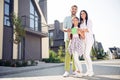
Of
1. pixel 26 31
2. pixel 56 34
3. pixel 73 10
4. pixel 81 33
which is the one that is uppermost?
pixel 56 34

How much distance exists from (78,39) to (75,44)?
0.17m

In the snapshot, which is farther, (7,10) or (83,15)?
(7,10)

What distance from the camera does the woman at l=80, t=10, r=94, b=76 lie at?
19.9ft

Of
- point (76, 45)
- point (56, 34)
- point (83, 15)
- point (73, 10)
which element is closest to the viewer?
point (76, 45)

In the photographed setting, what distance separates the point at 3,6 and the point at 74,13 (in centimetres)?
1453

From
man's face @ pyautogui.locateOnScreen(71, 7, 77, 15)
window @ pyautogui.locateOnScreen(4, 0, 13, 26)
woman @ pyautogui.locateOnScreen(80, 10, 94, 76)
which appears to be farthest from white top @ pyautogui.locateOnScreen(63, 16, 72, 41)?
window @ pyautogui.locateOnScreen(4, 0, 13, 26)

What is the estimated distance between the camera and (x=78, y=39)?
20.0 feet

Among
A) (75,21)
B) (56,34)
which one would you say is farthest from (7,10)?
(56,34)

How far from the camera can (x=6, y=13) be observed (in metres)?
20.3

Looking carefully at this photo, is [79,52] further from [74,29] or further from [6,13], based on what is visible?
[6,13]

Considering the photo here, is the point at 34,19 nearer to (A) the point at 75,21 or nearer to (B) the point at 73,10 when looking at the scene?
(B) the point at 73,10

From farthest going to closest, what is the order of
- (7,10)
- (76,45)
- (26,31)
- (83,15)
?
(26,31) → (7,10) → (83,15) → (76,45)

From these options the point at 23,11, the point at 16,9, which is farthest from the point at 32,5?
the point at 16,9

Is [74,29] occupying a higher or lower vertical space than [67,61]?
higher
